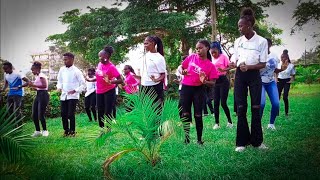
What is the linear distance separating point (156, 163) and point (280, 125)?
3.59 m

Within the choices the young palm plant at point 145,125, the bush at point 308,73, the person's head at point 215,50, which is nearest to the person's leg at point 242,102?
the young palm plant at point 145,125

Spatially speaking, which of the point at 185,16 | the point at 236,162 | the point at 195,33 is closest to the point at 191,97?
the point at 236,162

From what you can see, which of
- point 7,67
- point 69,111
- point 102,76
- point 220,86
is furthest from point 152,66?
point 7,67

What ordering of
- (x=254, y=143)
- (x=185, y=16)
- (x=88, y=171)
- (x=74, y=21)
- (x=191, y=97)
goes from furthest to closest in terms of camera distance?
(x=74, y=21)
(x=185, y=16)
(x=191, y=97)
(x=254, y=143)
(x=88, y=171)

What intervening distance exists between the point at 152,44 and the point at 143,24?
9.67m

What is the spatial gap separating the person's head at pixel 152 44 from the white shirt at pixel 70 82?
1880mm

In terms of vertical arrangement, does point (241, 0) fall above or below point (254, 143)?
above

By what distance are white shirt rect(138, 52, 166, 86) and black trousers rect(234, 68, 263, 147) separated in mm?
1324

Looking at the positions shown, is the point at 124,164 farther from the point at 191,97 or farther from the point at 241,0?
the point at 241,0

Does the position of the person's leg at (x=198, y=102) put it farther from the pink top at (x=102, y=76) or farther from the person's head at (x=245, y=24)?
the pink top at (x=102, y=76)

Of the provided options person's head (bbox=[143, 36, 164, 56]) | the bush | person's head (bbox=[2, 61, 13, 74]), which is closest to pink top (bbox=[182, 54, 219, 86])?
person's head (bbox=[143, 36, 164, 56])

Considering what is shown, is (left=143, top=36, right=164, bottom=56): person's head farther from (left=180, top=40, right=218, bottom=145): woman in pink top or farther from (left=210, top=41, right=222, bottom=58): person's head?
(left=210, top=41, right=222, bottom=58): person's head

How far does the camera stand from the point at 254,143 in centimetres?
432

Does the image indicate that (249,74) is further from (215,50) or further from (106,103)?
(106,103)
